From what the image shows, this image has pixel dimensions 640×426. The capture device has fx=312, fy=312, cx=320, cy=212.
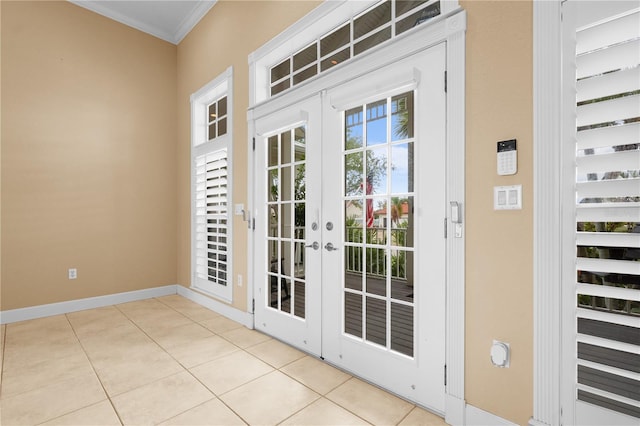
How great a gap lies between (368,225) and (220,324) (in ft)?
6.95

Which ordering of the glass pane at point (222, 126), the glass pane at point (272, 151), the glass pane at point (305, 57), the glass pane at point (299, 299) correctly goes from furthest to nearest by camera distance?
the glass pane at point (222, 126), the glass pane at point (272, 151), the glass pane at point (305, 57), the glass pane at point (299, 299)

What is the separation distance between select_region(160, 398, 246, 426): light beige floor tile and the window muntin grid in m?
2.54

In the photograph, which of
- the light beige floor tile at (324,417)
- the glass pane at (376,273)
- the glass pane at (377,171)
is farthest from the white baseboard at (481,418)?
the glass pane at (377,171)

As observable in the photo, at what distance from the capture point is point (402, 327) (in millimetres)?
2035

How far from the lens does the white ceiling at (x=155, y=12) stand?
3.87 meters

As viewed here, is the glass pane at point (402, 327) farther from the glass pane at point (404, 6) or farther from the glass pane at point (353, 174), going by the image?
the glass pane at point (404, 6)

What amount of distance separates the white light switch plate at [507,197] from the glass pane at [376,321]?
99cm

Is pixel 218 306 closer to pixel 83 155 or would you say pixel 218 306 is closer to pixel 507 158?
pixel 83 155

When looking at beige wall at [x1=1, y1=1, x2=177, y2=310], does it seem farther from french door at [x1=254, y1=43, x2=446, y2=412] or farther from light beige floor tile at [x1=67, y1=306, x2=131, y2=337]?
french door at [x1=254, y1=43, x2=446, y2=412]

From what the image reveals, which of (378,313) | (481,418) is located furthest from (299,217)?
(481,418)

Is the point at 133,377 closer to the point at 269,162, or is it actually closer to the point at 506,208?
the point at 269,162

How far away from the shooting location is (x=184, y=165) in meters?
4.52

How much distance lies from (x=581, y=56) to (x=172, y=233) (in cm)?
479

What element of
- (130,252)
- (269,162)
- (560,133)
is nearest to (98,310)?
(130,252)
